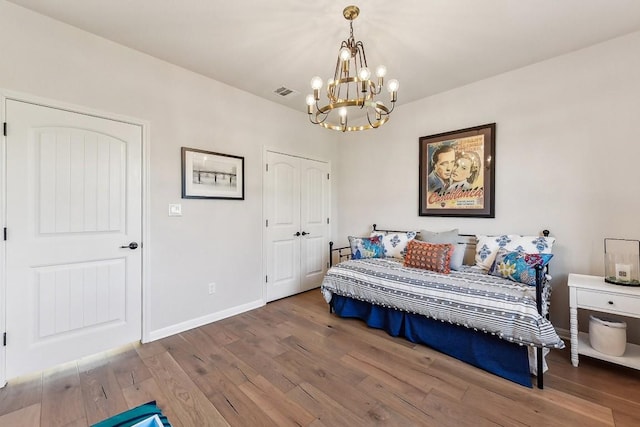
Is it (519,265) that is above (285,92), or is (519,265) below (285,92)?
below

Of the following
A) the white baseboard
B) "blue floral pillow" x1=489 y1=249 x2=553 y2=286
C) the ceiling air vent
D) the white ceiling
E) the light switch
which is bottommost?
the white baseboard

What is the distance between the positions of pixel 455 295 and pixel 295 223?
227 cm

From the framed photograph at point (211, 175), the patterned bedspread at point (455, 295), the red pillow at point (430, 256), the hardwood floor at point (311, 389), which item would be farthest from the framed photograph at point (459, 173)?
the framed photograph at point (211, 175)

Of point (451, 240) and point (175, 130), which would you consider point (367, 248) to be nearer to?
point (451, 240)

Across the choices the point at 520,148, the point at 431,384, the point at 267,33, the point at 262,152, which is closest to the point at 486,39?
the point at 520,148

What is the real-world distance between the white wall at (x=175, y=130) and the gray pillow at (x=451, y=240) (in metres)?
2.04

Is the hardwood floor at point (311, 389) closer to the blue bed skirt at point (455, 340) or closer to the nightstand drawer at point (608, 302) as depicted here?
the blue bed skirt at point (455, 340)

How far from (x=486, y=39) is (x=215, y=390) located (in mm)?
3467

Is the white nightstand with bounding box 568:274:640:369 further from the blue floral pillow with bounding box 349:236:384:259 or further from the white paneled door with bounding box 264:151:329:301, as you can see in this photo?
the white paneled door with bounding box 264:151:329:301

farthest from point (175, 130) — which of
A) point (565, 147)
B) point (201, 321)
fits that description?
point (565, 147)

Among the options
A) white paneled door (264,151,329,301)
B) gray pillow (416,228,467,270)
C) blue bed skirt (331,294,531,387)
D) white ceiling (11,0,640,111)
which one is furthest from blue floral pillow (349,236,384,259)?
white ceiling (11,0,640,111)

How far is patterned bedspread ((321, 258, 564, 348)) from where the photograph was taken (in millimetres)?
1915

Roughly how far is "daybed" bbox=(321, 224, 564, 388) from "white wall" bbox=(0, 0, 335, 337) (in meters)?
1.24

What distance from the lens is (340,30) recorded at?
223 centimetres
